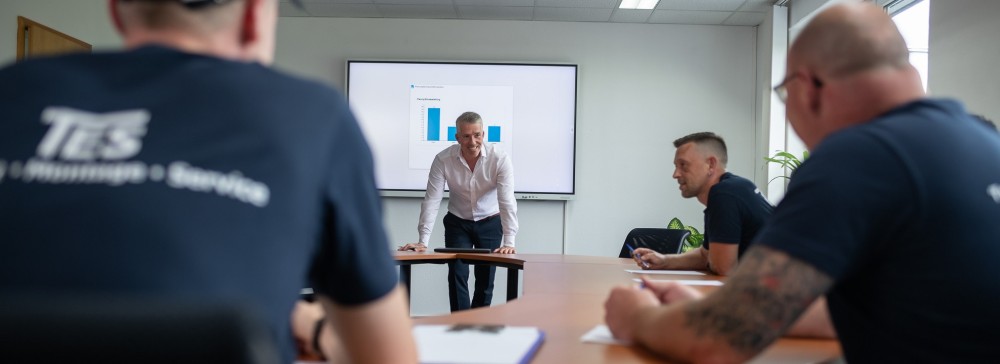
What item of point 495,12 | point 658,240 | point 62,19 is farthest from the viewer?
point 495,12

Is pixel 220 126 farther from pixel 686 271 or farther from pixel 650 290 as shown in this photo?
pixel 686 271

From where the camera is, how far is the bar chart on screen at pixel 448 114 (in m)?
6.21

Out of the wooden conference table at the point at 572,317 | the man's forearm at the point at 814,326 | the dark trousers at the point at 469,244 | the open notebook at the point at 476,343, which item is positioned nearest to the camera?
the open notebook at the point at 476,343

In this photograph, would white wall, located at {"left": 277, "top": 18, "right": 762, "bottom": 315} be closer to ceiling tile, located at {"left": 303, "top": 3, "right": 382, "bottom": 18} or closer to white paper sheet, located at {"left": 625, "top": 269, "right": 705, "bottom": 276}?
ceiling tile, located at {"left": 303, "top": 3, "right": 382, "bottom": 18}

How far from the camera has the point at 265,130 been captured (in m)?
0.65

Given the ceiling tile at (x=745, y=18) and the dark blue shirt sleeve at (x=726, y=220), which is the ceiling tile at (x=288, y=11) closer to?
the ceiling tile at (x=745, y=18)

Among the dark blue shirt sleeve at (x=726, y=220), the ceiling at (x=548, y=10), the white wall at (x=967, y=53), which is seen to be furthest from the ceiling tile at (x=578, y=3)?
the dark blue shirt sleeve at (x=726, y=220)

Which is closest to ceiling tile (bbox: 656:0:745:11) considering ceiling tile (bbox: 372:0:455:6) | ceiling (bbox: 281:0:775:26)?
ceiling (bbox: 281:0:775:26)

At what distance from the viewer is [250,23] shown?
0.77 m

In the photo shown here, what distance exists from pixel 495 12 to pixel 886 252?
5360 mm

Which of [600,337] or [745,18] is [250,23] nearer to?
[600,337]

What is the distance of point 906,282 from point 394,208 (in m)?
5.54

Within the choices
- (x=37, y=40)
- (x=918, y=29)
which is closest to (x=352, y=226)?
(x=37, y=40)

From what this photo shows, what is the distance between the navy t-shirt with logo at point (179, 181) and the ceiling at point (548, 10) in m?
5.33
